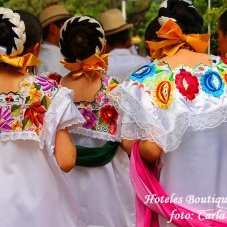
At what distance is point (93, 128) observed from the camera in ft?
9.56

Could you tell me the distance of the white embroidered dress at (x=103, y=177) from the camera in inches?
114

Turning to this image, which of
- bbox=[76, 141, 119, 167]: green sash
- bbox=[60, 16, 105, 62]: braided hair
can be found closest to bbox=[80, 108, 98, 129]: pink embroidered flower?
bbox=[76, 141, 119, 167]: green sash

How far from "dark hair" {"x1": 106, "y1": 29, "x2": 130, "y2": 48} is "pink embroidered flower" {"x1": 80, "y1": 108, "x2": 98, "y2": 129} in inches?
61.1

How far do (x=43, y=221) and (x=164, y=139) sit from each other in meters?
0.63

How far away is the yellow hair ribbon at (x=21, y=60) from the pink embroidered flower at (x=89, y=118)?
0.60m

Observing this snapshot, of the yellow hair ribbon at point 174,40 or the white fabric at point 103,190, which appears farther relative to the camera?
the white fabric at point 103,190

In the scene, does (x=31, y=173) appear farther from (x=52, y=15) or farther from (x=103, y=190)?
(x=52, y=15)

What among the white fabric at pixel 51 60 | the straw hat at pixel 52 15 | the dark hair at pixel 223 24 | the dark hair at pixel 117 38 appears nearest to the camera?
the dark hair at pixel 223 24

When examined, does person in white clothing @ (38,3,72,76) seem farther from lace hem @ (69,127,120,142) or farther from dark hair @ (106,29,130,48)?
lace hem @ (69,127,120,142)

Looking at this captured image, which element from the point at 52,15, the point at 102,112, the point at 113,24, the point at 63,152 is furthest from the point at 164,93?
the point at 52,15

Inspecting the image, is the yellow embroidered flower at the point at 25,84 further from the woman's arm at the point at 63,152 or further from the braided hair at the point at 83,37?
the braided hair at the point at 83,37

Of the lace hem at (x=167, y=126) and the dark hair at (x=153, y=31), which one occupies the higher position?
the dark hair at (x=153, y=31)

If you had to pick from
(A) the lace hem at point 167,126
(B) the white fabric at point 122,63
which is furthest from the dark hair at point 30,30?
(B) the white fabric at point 122,63

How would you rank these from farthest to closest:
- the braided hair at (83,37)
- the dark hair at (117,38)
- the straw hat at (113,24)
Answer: the straw hat at (113,24), the dark hair at (117,38), the braided hair at (83,37)
